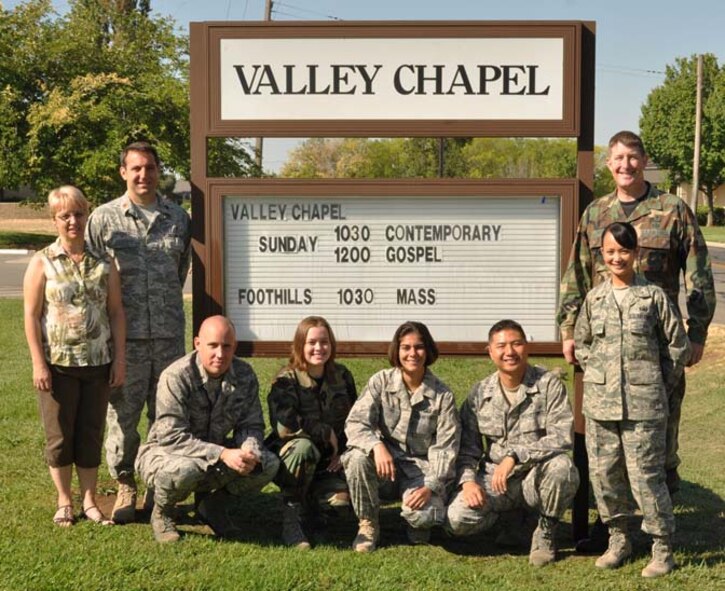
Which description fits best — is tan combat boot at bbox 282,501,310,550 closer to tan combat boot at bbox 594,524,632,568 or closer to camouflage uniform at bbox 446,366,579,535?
camouflage uniform at bbox 446,366,579,535

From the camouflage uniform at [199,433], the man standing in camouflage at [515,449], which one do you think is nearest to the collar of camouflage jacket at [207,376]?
the camouflage uniform at [199,433]

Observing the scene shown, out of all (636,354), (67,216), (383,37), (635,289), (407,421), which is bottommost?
(407,421)

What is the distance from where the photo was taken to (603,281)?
15.0 ft

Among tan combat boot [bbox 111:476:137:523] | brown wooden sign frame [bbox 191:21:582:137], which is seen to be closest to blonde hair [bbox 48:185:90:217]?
brown wooden sign frame [bbox 191:21:582:137]

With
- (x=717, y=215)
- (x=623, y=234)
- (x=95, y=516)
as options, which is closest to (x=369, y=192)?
(x=623, y=234)

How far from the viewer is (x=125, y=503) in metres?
5.10

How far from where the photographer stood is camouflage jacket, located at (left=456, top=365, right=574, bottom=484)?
14.9 feet

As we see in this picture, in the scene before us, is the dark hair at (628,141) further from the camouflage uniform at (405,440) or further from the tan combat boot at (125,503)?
the tan combat boot at (125,503)

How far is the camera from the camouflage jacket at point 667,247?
4484mm

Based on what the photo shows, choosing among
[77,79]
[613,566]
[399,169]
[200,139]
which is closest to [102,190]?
[77,79]

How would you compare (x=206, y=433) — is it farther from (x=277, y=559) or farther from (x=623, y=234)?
(x=623, y=234)

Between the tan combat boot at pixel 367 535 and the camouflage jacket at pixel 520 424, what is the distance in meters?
0.51

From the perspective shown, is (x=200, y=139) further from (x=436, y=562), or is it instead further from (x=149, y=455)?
(x=436, y=562)

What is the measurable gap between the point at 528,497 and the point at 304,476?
116 cm
